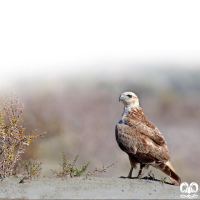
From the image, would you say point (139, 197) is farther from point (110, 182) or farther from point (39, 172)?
point (39, 172)

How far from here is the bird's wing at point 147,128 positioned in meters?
8.90

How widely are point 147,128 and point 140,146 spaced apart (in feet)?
1.91

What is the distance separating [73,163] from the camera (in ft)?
29.4

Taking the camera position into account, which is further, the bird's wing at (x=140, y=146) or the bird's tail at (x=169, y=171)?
the bird's wing at (x=140, y=146)

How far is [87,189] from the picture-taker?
25.3ft

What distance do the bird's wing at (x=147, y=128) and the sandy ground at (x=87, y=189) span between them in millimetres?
1141

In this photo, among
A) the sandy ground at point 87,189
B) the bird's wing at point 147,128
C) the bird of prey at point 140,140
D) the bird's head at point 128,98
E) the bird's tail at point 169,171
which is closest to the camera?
the sandy ground at point 87,189

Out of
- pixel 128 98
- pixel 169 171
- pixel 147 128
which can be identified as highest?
pixel 128 98

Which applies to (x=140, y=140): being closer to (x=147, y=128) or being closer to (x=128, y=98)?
(x=147, y=128)

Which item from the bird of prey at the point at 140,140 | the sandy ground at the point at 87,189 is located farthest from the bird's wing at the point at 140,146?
the sandy ground at the point at 87,189

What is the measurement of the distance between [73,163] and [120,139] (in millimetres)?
1432

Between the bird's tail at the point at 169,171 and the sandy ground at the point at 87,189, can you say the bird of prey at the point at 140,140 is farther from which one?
the sandy ground at the point at 87,189

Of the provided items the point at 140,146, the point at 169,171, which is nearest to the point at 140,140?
the point at 140,146

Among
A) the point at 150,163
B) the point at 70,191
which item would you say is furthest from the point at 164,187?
the point at 70,191
